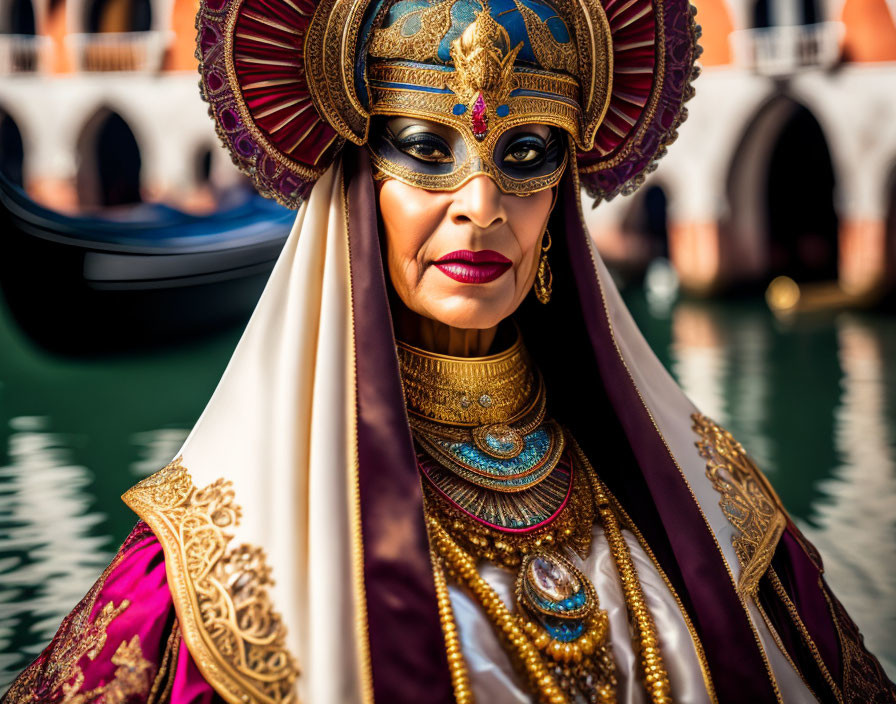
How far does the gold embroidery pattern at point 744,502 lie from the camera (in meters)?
1.54

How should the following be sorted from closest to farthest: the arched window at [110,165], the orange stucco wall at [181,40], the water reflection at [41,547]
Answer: the water reflection at [41,547], the orange stucco wall at [181,40], the arched window at [110,165]

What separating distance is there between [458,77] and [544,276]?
1.33ft

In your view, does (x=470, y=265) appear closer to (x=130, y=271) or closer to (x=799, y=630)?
(x=799, y=630)

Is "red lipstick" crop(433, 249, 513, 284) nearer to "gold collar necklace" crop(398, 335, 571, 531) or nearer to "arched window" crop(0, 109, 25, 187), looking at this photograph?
"gold collar necklace" crop(398, 335, 571, 531)

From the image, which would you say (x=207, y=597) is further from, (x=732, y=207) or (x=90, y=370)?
(x=732, y=207)

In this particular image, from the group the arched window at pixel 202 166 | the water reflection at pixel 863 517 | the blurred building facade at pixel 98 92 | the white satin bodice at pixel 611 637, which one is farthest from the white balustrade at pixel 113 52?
the white satin bodice at pixel 611 637

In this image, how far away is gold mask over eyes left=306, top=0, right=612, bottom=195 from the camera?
1.41m

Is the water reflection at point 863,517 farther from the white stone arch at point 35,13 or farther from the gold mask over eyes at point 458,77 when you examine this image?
the white stone arch at point 35,13

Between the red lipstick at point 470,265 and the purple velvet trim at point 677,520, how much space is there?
21 centimetres

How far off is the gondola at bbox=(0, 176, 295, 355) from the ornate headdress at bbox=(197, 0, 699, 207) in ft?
14.8

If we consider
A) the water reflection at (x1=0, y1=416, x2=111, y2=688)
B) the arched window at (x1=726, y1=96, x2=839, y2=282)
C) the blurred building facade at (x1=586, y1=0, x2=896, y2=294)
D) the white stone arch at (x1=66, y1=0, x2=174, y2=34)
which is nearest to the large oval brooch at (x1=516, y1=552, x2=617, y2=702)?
the water reflection at (x1=0, y1=416, x2=111, y2=688)

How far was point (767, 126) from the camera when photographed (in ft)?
37.3

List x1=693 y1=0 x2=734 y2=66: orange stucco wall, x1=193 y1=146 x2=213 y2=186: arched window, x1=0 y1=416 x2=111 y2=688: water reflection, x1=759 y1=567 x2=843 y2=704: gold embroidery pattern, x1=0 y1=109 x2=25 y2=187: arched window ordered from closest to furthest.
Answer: x1=759 y1=567 x2=843 y2=704: gold embroidery pattern
x1=0 y1=416 x2=111 y2=688: water reflection
x1=693 y1=0 x2=734 y2=66: orange stucco wall
x1=193 y1=146 x2=213 y2=186: arched window
x1=0 y1=109 x2=25 y2=187: arched window

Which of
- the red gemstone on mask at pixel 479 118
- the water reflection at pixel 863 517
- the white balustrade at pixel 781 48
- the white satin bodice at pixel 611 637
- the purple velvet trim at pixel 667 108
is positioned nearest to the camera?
the white satin bodice at pixel 611 637
